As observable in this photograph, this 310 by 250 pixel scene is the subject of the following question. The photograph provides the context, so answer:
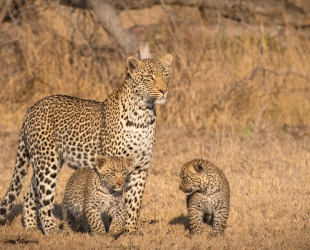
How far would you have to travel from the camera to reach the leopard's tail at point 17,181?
977 cm

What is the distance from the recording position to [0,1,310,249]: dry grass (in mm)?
12375

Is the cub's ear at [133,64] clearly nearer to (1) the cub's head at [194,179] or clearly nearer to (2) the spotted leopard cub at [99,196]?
(2) the spotted leopard cub at [99,196]

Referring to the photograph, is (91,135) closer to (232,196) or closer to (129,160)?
(129,160)

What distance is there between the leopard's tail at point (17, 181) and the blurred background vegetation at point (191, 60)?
538cm

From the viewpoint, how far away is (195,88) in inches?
609

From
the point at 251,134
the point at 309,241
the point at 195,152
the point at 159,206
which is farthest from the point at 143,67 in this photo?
the point at 251,134

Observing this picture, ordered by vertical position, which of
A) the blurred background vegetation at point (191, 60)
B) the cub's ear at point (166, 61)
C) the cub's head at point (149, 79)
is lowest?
the cub's head at point (149, 79)

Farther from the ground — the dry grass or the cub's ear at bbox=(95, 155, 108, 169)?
the dry grass

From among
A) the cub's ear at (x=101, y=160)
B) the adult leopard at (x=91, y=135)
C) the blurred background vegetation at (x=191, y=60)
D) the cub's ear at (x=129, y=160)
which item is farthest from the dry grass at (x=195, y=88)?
the cub's ear at (x=101, y=160)

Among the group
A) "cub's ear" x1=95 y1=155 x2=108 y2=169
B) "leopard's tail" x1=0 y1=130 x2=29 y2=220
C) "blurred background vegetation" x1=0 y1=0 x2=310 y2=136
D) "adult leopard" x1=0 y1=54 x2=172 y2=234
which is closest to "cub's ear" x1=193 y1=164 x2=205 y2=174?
"adult leopard" x1=0 y1=54 x2=172 y2=234

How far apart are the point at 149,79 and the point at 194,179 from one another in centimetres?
129

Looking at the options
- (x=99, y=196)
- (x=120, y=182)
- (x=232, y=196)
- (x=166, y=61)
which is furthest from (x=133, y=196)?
(x=232, y=196)

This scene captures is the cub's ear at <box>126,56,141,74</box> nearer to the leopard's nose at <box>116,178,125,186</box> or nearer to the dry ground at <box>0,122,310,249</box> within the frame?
the leopard's nose at <box>116,178,125,186</box>

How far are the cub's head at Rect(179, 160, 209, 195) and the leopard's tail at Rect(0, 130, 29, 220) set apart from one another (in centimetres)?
211
